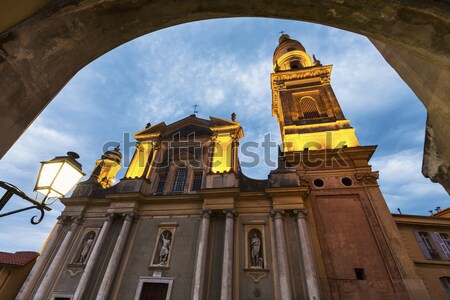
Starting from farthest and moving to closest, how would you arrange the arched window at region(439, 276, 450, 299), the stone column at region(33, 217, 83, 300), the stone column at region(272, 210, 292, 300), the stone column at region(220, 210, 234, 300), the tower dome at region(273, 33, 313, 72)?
1. the tower dome at region(273, 33, 313, 72)
2. the arched window at region(439, 276, 450, 299)
3. the stone column at region(33, 217, 83, 300)
4. the stone column at region(220, 210, 234, 300)
5. the stone column at region(272, 210, 292, 300)

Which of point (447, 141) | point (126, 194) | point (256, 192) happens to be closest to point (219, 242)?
point (256, 192)

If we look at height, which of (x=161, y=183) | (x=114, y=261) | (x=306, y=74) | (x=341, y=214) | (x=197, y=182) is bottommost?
(x=114, y=261)

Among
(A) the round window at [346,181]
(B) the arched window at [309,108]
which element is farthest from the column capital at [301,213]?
(B) the arched window at [309,108]

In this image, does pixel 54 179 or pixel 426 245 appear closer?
pixel 54 179

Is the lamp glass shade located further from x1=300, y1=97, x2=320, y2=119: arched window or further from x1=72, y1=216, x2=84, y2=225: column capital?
x1=300, y1=97, x2=320, y2=119: arched window

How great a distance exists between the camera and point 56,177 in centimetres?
353

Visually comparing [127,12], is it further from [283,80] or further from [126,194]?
[283,80]

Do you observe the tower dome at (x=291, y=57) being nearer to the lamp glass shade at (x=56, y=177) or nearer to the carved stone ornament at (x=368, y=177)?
the carved stone ornament at (x=368, y=177)

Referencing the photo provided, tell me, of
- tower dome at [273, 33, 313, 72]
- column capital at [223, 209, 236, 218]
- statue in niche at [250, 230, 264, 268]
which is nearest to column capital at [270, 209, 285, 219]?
statue in niche at [250, 230, 264, 268]

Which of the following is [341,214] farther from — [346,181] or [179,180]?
[179,180]

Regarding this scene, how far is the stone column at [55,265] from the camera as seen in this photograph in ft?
36.3

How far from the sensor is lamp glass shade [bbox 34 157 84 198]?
349 cm

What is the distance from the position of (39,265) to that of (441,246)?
22420 millimetres

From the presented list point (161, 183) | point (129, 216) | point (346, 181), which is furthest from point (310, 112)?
point (129, 216)
